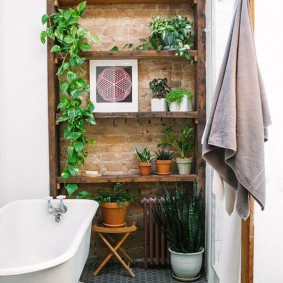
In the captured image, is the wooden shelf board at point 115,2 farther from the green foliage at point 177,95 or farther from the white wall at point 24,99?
the green foliage at point 177,95

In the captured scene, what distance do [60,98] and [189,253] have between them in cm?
183

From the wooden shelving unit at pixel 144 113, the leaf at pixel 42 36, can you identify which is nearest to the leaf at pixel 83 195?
the wooden shelving unit at pixel 144 113

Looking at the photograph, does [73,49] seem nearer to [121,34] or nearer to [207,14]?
[121,34]

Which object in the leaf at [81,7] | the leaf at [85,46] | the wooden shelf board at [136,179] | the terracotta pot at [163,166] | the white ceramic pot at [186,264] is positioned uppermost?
the leaf at [81,7]

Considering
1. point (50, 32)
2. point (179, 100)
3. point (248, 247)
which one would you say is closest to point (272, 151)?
point (248, 247)

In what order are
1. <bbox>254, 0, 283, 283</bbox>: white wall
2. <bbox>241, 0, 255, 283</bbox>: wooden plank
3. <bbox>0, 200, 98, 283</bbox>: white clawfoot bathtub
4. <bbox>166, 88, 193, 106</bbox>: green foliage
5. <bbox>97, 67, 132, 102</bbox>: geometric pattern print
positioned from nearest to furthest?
<bbox>241, 0, 255, 283</bbox>: wooden plank < <bbox>254, 0, 283, 283</bbox>: white wall < <bbox>0, 200, 98, 283</bbox>: white clawfoot bathtub < <bbox>166, 88, 193, 106</bbox>: green foliage < <bbox>97, 67, 132, 102</bbox>: geometric pattern print

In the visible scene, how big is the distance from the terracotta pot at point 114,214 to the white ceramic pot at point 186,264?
1.67ft

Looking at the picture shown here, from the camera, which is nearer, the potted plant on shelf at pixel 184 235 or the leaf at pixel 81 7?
the potted plant on shelf at pixel 184 235

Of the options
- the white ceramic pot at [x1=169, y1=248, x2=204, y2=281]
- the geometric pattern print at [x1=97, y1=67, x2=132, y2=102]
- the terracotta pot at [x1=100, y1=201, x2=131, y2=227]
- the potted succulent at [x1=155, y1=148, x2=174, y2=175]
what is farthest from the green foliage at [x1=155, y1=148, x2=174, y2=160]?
the white ceramic pot at [x1=169, y1=248, x2=204, y2=281]

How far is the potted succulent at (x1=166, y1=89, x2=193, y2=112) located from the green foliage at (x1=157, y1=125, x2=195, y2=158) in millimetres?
242

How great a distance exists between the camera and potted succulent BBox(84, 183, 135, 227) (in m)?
3.63

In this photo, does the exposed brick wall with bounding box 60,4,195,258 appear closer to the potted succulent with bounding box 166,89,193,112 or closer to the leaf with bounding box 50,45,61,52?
the potted succulent with bounding box 166,89,193,112

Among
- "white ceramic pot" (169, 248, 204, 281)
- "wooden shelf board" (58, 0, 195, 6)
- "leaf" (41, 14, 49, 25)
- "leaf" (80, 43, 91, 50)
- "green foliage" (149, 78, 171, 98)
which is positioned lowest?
"white ceramic pot" (169, 248, 204, 281)

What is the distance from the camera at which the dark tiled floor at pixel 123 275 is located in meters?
3.50
